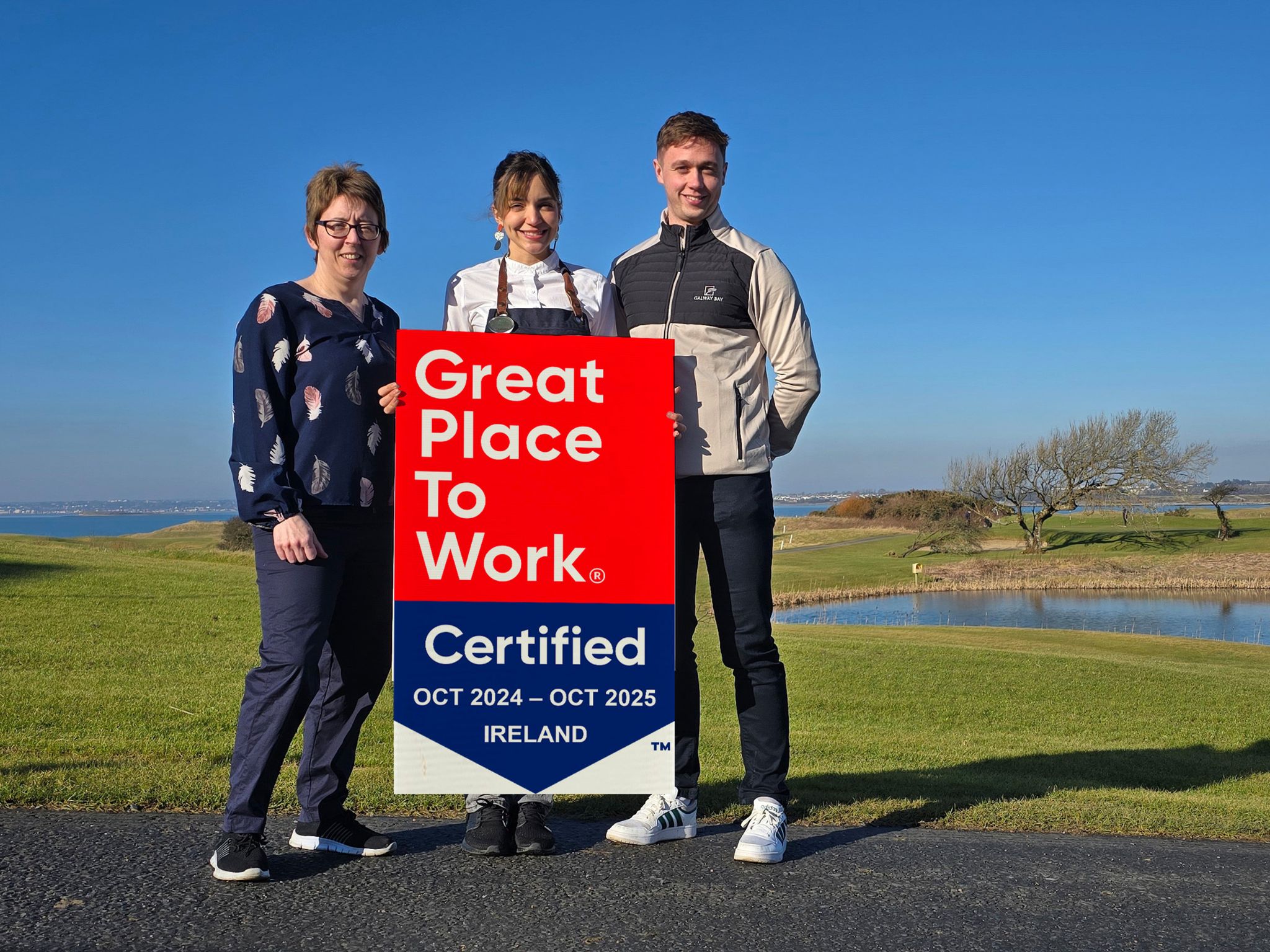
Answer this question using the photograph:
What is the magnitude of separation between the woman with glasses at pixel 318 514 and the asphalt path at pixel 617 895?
9.6 inches

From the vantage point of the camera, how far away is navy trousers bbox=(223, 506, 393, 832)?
10.4 ft

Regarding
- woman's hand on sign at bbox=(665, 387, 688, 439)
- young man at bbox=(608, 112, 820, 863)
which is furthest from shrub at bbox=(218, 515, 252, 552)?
woman's hand on sign at bbox=(665, 387, 688, 439)

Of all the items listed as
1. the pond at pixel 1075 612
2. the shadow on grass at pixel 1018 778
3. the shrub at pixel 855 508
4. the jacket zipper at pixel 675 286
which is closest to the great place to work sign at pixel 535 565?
the jacket zipper at pixel 675 286

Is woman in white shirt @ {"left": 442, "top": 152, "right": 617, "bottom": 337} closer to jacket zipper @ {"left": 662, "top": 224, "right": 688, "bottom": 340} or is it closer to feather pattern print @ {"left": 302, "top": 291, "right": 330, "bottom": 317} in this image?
jacket zipper @ {"left": 662, "top": 224, "right": 688, "bottom": 340}

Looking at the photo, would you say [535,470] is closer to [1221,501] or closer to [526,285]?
[526,285]

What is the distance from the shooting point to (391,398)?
11.0ft

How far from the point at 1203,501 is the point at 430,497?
68.2 meters

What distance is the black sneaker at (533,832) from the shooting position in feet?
10.9

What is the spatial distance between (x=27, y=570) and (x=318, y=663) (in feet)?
58.6

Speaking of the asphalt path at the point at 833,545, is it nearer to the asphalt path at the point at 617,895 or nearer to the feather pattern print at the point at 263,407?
the asphalt path at the point at 617,895

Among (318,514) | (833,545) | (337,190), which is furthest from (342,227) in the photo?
(833,545)

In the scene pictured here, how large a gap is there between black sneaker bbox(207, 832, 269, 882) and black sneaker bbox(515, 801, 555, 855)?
2.68 feet

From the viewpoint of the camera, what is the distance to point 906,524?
244ft

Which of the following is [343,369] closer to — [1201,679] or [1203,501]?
[1201,679]
